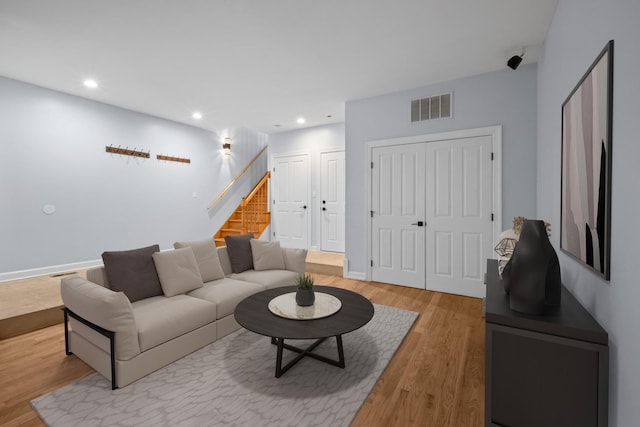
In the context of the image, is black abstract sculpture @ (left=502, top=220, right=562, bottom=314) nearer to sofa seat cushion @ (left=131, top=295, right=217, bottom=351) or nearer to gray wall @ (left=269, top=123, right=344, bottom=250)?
sofa seat cushion @ (left=131, top=295, right=217, bottom=351)

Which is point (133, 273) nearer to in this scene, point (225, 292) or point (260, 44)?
point (225, 292)

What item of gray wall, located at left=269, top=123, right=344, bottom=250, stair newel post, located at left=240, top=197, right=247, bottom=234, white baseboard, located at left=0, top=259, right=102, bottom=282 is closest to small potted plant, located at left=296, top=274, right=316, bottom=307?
gray wall, located at left=269, top=123, right=344, bottom=250

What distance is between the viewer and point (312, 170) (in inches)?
249

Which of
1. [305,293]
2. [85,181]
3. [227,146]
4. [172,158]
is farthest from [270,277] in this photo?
[227,146]

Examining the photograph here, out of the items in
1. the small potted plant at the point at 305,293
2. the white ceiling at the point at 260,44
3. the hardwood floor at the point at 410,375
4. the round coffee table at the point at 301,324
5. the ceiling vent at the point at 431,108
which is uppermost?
the white ceiling at the point at 260,44

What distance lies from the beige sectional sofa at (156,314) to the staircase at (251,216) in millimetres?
3489

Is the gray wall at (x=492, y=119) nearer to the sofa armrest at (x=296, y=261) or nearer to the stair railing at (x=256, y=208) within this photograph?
the sofa armrest at (x=296, y=261)

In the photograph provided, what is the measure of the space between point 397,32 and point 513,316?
2.60m

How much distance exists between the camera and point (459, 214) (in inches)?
155

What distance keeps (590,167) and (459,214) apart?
241cm

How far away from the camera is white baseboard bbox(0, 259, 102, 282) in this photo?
4027 millimetres

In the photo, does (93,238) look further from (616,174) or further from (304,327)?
(616,174)

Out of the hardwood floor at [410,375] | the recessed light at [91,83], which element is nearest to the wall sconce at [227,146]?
the recessed light at [91,83]

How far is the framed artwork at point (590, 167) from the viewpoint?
1.33 metres
